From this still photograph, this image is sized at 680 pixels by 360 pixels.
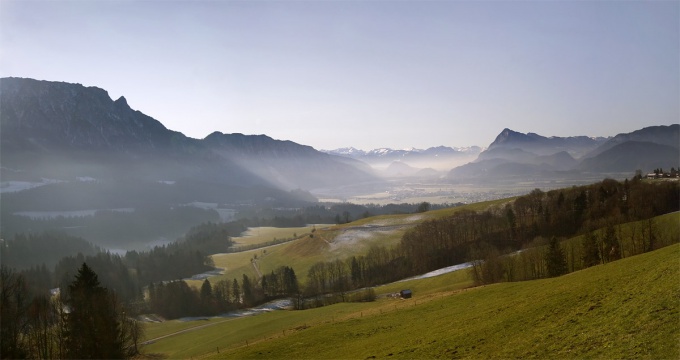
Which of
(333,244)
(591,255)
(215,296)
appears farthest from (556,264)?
(333,244)

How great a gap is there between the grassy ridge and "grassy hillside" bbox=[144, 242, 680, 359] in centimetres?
6

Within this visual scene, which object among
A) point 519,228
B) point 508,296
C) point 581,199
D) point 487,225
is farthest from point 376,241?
point 508,296

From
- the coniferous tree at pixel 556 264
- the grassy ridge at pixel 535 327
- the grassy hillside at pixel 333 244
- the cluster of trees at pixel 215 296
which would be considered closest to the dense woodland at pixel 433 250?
the cluster of trees at pixel 215 296

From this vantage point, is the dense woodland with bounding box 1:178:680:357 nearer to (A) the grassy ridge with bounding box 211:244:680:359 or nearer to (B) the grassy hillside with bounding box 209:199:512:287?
(B) the grassy hillside with bounding box 209:199:512:287

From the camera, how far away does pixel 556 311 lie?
97.2 ft

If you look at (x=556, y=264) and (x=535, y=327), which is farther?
(x=556, y=264)

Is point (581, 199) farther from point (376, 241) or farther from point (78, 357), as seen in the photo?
point (78, 357)

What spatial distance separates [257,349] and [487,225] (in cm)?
12661

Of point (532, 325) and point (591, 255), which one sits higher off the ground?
point (532, 325)

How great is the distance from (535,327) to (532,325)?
69 cm

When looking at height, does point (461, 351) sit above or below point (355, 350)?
above

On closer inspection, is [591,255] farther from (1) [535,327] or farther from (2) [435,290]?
(1) [535,327]

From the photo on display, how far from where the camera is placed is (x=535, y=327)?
28328mm

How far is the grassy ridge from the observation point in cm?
2195
